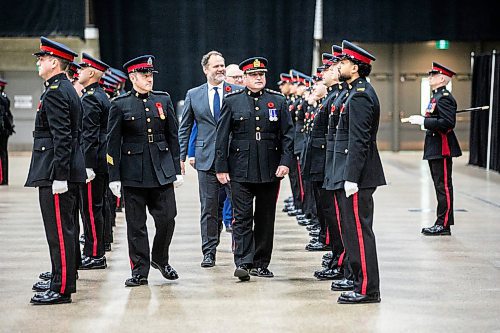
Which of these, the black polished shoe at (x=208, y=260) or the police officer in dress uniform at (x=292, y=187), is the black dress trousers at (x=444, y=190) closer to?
the police officer in dress uniform at (x=292, y=187)

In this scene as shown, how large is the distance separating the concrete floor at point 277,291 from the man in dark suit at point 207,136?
0.29 metres

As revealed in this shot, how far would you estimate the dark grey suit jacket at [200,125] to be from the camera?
7.78 meters

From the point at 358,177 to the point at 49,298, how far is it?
2045mm

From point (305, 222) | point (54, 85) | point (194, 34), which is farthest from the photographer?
point (194, 34)

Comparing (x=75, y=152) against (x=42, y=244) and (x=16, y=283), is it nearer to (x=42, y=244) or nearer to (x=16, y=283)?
(x=16, y=283)

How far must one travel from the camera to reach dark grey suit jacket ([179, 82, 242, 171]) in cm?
778

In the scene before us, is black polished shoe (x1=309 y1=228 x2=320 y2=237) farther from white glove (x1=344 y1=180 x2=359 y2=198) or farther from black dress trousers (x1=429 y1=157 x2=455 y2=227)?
white glove (x1=344 y1=180 x2=359 y2=198)

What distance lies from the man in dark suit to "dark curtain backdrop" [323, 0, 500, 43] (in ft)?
41.8

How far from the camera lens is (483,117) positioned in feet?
58.3

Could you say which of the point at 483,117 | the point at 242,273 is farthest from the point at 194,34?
the point at 242,273

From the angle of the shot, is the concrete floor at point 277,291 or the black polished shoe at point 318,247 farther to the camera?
the black polished shoe at point 318,247

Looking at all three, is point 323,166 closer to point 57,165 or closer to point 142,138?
point 142,138

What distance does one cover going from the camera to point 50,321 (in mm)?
5531

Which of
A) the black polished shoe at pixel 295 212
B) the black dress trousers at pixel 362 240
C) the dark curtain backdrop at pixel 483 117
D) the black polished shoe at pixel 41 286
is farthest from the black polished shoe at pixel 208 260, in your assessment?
the dark curtain backdrop at pixel 483 117
